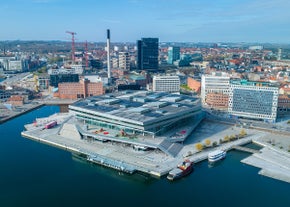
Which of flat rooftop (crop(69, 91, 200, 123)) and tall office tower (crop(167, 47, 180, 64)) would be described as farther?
tall office tower (crop(167, 47, 180, 64))

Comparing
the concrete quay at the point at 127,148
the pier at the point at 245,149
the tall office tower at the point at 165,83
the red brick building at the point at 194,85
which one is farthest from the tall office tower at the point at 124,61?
the pier at the point at 245,149

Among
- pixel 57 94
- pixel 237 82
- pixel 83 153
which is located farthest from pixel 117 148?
pixel 57 94

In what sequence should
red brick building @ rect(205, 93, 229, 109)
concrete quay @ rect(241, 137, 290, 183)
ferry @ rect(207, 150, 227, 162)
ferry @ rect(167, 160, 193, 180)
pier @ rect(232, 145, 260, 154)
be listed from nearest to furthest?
ferry @ rect(167, 160, 193, 180) < concrete quay @ rect(241, 137, 290, 183) < ferry @ rect(207, 150, 227, 162) < pier @ rect(232, 145, 260, 154) < red brick building @ rect(205, 93, 229, 109)

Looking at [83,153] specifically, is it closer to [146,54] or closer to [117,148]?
[117,148]

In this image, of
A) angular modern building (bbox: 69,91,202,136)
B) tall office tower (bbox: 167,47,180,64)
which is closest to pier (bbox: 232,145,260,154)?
angular modern building (bbox: 69,91,202,136)

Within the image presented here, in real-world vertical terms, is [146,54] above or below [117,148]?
above

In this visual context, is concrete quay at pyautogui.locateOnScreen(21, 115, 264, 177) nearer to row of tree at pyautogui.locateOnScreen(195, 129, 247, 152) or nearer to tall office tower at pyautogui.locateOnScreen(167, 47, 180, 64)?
row of tree at pyautogui.locateOnScreen(195, 129, 247, 152)

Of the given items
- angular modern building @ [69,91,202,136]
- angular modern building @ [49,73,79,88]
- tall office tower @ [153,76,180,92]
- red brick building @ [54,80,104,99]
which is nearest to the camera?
angular modern building @ [69,91,202,136]

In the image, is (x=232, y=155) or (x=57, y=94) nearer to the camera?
(x=232, y=155)
